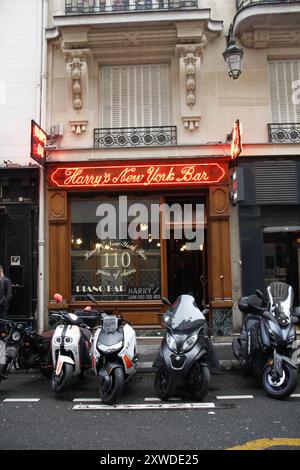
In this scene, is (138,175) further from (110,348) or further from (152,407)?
(152,407)

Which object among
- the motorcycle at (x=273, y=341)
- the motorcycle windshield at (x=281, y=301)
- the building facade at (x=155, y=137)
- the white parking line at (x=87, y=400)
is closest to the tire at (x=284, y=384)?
the motorcycle at (x=273, y=341)

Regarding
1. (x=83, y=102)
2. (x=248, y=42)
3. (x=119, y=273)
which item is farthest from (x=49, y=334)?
(x=248, y=42)

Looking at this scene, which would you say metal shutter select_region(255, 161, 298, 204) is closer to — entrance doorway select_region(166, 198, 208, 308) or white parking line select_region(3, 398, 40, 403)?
entrance doorway select_region(166, 198, 208, 308)

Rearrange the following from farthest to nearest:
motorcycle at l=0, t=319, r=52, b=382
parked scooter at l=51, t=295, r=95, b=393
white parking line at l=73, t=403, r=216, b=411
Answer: motorcycle at l=0, t=319, r=52, b=382 → parked scooter at l=51, t=295, r=95, b=393 → white parking line at l=73, t=403, r=216, b=411

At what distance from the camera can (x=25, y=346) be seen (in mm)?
7156

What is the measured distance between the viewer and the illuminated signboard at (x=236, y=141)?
32.8 feet

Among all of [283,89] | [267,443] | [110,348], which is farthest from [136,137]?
[267,443]

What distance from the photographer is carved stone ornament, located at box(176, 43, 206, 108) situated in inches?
429

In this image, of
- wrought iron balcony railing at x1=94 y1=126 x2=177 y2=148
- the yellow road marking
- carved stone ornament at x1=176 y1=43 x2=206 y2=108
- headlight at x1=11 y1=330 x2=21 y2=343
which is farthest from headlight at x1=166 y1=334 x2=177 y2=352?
carved stone ornament at x1=176 y1=43 x2=206 y2=108

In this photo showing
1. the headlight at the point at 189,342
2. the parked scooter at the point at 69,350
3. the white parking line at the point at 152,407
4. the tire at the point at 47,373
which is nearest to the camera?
the white parking line at the point at 152,407

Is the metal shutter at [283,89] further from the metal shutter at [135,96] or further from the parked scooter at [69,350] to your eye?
the parked scooter at [69,350]

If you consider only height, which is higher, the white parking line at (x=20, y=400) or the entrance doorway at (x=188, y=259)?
the entrance doorway at (x=188, y=259)

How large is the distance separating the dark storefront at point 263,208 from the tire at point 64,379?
5289mm

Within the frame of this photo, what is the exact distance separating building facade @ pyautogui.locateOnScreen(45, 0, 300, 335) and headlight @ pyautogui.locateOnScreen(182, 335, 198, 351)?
14.7 feet
